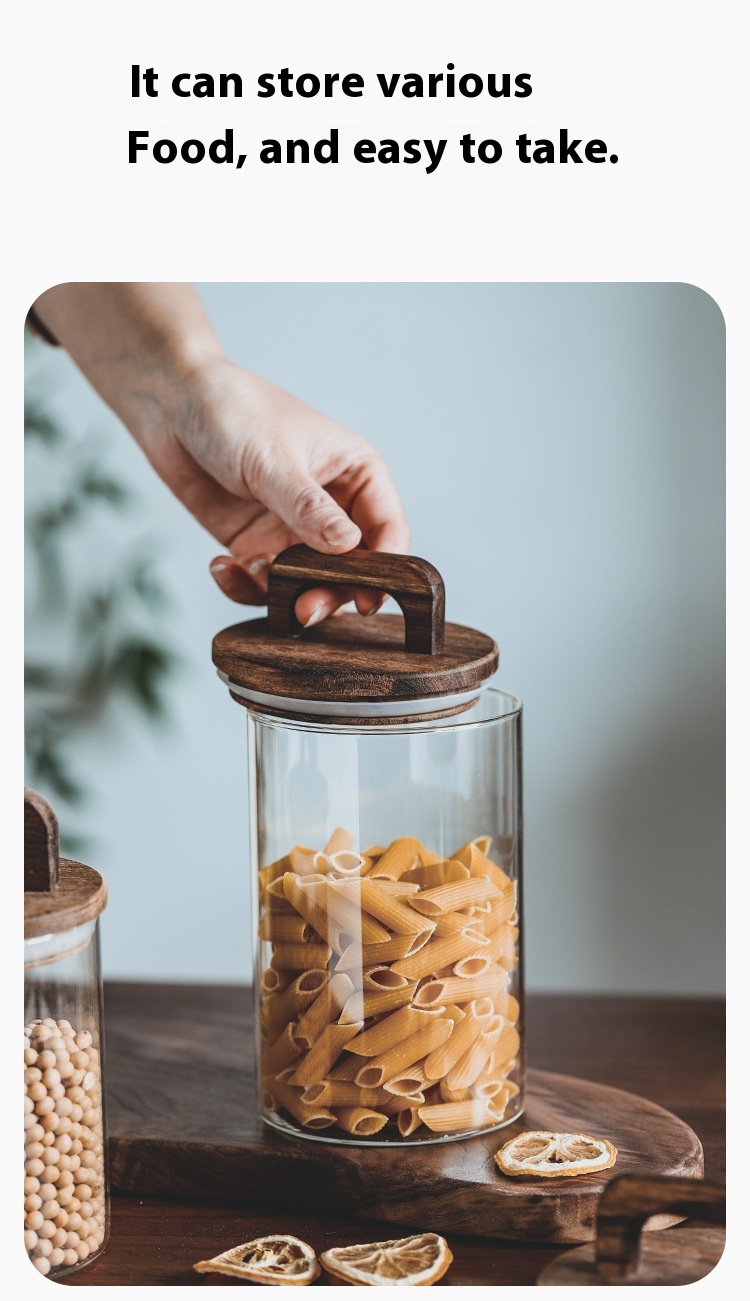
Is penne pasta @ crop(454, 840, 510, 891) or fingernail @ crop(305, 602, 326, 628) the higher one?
fingernail @ crop(305, 602, 326, 628)

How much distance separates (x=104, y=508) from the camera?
1328 millimetres

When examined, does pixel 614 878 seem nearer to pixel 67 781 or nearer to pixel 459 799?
pixel 67 781

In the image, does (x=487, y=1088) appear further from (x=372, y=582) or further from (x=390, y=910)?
(x=372, y=582)

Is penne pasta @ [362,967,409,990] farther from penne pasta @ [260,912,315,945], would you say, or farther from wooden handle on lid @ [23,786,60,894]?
wooden handle on lid @ [23,786,60,894]

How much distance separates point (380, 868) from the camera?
1.83 ft

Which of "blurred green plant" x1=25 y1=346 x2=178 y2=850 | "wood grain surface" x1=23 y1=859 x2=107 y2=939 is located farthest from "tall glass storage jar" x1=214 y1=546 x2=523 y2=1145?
"blurred green plant" x1=25 y1=346 x2=178 y2=850

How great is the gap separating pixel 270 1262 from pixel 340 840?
0.57 feet

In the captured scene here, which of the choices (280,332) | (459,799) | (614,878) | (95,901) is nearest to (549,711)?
(614,878)

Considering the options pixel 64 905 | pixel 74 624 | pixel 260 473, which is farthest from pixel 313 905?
pixel 74 624

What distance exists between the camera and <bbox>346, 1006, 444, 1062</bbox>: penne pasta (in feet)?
1.76

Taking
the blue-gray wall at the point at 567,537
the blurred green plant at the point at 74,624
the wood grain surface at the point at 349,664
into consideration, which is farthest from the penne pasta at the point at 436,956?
the blurred green plant at the point at 74,624

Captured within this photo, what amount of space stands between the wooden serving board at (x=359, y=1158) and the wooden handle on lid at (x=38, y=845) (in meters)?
0.17

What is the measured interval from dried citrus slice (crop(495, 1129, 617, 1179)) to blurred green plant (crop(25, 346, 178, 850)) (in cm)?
82

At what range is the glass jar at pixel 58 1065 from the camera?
47 centimetres
